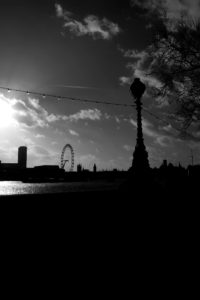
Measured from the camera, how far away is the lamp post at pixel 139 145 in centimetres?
1090

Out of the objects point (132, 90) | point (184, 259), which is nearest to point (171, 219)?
point (184, 259)

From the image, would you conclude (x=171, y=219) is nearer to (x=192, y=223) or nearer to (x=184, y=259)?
(x=192, y=223)

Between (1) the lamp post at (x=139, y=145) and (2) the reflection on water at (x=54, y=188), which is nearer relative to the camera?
(1) the lamp post at (x=139, y=145)

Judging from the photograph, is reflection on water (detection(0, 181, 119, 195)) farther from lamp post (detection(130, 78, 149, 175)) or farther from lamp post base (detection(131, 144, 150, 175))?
lamp post base (detection(131, 144, 150, 175))

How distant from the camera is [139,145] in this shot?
37.1ft

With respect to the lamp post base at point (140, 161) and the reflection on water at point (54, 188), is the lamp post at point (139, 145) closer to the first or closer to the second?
the lamp post base at point (140, 161)

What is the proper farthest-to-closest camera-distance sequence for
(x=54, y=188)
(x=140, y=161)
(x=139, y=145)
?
(x=54, y=188) → (x=139, y=145) → (x=140, y=161)

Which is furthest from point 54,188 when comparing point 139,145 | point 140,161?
point 140,161

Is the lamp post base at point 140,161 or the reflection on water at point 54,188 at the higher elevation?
the lamp post base at point 140,161

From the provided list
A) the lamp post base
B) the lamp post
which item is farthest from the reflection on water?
the lamp post base

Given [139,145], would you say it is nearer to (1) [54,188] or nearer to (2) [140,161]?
(2) [140,161]

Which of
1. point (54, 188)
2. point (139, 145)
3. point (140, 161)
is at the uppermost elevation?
point (139, 145)

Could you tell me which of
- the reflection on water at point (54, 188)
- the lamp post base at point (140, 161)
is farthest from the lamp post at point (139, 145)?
the reflection on water at point (54, 188)

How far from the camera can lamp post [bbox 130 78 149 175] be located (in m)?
10.9
